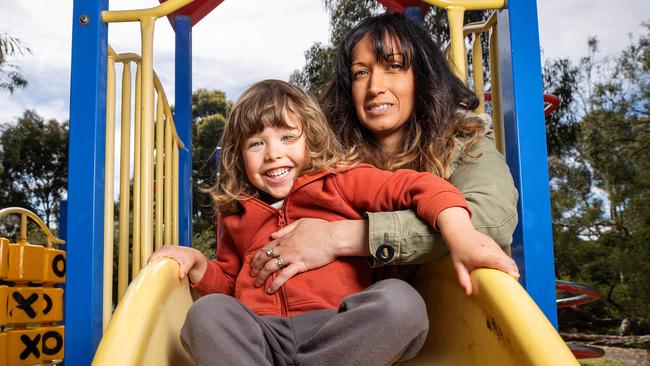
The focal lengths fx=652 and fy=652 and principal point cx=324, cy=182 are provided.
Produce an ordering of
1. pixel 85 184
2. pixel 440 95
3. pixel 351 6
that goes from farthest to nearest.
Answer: pixel 351 6 < pixel 440 95 < pixel 85 184

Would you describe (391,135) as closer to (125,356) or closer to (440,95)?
(440,95)

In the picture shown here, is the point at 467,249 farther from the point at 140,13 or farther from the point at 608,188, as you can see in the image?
the point at 608,188

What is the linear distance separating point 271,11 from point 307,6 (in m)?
0.84

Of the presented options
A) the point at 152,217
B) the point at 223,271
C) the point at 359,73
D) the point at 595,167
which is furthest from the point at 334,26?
the point at 223,271

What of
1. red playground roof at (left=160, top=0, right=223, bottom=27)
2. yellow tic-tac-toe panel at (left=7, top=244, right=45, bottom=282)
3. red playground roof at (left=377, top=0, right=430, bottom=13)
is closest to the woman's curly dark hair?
red playground roof at (left=377, top=0, right=430, bottom=13)

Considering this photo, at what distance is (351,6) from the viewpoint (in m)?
9.83

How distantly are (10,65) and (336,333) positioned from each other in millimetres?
11907

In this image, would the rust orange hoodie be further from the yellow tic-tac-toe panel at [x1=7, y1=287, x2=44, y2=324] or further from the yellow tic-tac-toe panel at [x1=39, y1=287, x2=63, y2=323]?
the yellow tic-tac-toe panel at [x1=39, y1=287, x2=63, y2=323]

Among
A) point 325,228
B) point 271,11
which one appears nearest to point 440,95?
point 325,228

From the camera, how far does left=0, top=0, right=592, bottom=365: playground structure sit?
1.13 meters

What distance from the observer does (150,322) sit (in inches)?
44.3

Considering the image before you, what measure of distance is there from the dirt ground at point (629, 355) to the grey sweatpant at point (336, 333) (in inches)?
319

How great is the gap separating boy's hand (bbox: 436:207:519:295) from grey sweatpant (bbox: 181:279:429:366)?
0.11m

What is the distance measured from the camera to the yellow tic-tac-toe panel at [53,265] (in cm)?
369
